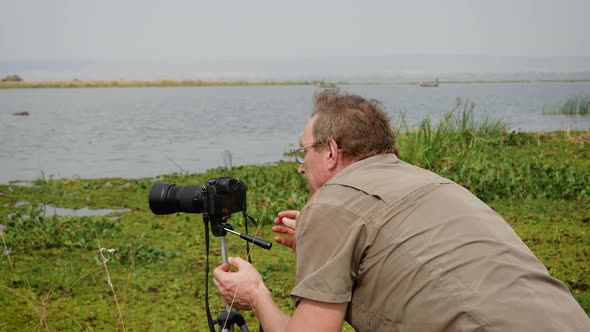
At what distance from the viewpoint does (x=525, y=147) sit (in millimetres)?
11578

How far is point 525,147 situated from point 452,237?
10.6m

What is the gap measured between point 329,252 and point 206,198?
74 centimetres

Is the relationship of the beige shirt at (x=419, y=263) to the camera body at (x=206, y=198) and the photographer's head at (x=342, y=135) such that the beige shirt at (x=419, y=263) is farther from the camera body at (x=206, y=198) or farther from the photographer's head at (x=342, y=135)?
the camera body at (x=206, y=198)

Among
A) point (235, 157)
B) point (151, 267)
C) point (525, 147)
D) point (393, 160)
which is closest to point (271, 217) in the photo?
point (151, 267)

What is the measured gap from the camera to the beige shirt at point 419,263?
1613 mm

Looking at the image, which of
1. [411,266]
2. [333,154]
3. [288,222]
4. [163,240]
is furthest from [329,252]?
[163,240]

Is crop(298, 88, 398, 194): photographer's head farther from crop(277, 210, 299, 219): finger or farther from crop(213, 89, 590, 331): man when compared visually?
crop(277, 210, 299, 219): finger

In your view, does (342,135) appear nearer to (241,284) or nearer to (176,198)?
A: (241,284)

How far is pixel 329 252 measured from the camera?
69.6 inches

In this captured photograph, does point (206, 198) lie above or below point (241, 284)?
above

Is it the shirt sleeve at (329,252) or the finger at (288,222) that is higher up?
the shirt sleeve at (329,252)

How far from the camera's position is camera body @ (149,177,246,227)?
235 centimetres

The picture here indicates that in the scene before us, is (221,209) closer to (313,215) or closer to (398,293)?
(313,215)

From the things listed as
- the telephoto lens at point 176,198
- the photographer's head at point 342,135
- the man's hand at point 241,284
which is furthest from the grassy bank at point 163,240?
the photographer's head at point 342,135
